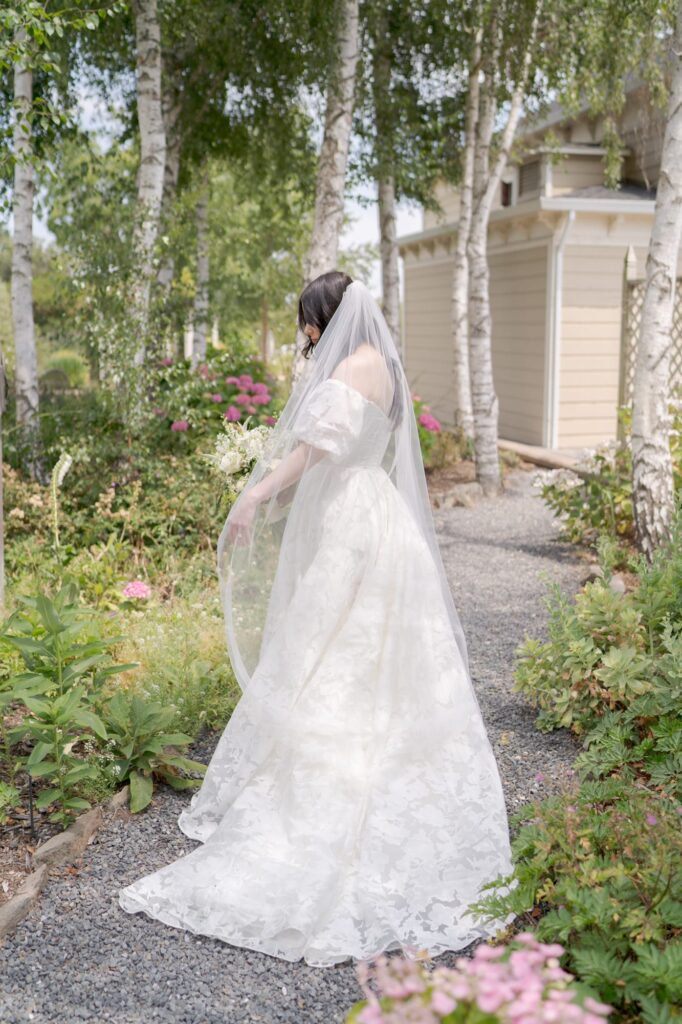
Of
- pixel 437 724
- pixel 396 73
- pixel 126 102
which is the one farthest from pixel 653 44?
pixel 437 724

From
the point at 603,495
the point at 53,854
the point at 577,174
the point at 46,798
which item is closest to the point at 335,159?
the point at 603,495

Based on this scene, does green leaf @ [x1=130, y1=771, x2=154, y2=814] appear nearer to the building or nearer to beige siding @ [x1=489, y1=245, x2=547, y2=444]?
the building

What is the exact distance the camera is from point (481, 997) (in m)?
1.36

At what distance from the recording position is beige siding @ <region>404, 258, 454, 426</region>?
17172 mm

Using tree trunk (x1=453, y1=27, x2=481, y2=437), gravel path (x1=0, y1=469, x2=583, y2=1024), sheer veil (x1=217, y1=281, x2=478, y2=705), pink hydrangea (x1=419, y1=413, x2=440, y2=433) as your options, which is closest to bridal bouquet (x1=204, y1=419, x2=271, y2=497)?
sheer veil (x1=217, y1=281, x2=478, y2=705)

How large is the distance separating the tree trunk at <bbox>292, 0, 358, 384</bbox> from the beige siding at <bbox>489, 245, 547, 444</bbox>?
19.9 ft

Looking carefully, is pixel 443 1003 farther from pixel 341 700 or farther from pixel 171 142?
pixel 171 142

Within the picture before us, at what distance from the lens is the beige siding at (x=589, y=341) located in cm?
1298

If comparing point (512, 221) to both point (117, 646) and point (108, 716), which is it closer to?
point (117, 646)

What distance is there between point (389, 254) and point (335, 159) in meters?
4.96

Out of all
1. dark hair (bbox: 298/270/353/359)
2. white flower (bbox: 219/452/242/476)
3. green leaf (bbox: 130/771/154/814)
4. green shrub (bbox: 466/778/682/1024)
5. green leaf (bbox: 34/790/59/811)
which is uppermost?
dark hair (bbox: 298/270/353/359)

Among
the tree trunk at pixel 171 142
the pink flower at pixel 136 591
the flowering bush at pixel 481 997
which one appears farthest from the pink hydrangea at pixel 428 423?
the flowering bush at pixel 481 997

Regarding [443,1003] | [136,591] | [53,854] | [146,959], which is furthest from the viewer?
[136,591]

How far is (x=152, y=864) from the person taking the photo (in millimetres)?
3307
